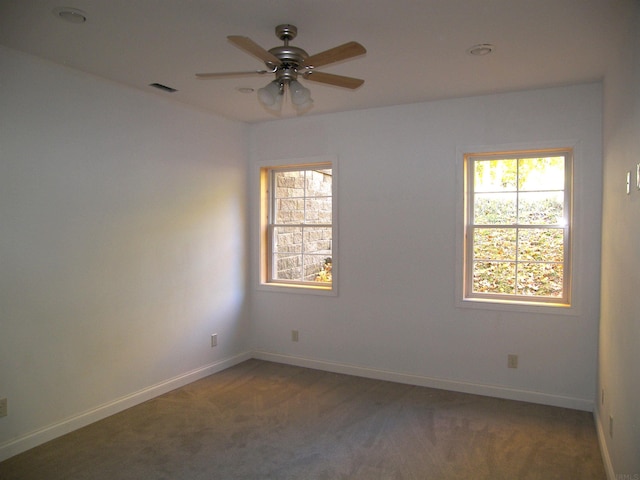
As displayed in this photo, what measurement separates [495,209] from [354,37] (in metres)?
2.09

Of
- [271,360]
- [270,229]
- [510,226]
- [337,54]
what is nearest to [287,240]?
[270,229]

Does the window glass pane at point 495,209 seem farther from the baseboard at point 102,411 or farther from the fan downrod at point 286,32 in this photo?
the baseboard at point 102,411

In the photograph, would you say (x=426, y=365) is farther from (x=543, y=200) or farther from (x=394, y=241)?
(x=543, y=200)

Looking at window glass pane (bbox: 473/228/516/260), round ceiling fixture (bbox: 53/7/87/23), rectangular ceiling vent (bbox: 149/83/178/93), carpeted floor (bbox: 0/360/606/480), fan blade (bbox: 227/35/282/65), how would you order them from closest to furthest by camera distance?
fan blade (bbox: 227/35/282/65) < round ceiling fixture (bbox: 53/7/87/23) < carpeted floor (bbox: 0/360/606/480) < rectangular ceiling vent (bbox: 149/83/178/93) < window glass pane (bbox: 473/228/516/260)

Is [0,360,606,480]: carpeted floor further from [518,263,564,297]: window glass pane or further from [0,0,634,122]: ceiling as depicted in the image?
[0,0,634,122]: ceiling

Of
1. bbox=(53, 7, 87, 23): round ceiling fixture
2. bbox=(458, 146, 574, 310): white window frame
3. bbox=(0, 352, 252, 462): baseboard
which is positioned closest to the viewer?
bbox=(53, 7, 87, 23): round ceiling fixture

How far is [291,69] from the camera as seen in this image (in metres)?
2.46

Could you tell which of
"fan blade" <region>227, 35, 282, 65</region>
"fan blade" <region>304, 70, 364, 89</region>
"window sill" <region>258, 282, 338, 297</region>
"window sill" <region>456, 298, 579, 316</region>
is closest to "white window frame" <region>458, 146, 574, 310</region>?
"window sill" <region>456, 298, 579, 316</region>

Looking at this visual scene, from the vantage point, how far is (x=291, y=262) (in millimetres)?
5039

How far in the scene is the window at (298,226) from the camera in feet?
15.9

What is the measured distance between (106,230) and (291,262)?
79.2 inches

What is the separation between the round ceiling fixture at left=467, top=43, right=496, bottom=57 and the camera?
2.83 m

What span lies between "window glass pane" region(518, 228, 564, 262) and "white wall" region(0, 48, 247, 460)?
2.80 metres

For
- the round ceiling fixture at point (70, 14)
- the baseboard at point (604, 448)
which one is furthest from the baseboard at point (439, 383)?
the round ceiling fixture at point (70, 14)
